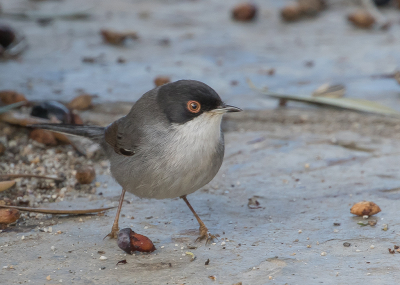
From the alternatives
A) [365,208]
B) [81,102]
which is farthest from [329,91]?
[81,102]

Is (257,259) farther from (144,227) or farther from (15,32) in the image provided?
(15,32)

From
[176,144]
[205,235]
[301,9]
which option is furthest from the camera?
[301,9]

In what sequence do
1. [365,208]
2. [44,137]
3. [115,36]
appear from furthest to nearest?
[115,36] → [44,137] → [365,208]

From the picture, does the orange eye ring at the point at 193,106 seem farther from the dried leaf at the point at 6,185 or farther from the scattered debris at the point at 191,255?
the dried leaf at the point at 6,185

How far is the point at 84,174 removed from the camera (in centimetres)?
469

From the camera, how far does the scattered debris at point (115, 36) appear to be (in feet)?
26.6

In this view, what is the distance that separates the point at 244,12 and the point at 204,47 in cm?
128

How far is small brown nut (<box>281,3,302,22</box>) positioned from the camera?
8.98 meters

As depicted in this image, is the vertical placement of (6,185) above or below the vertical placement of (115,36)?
below

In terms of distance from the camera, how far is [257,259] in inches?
141

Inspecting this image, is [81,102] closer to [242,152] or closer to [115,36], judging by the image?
[242,152]

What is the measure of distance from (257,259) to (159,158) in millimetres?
978

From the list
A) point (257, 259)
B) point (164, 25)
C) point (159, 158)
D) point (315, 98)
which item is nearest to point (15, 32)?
point (164, 25)

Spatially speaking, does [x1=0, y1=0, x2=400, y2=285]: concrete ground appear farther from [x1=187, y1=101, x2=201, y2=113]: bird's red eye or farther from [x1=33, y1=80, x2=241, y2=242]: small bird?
[x1=187, y1=101, x2=201, y2=113]: bird's red eye
